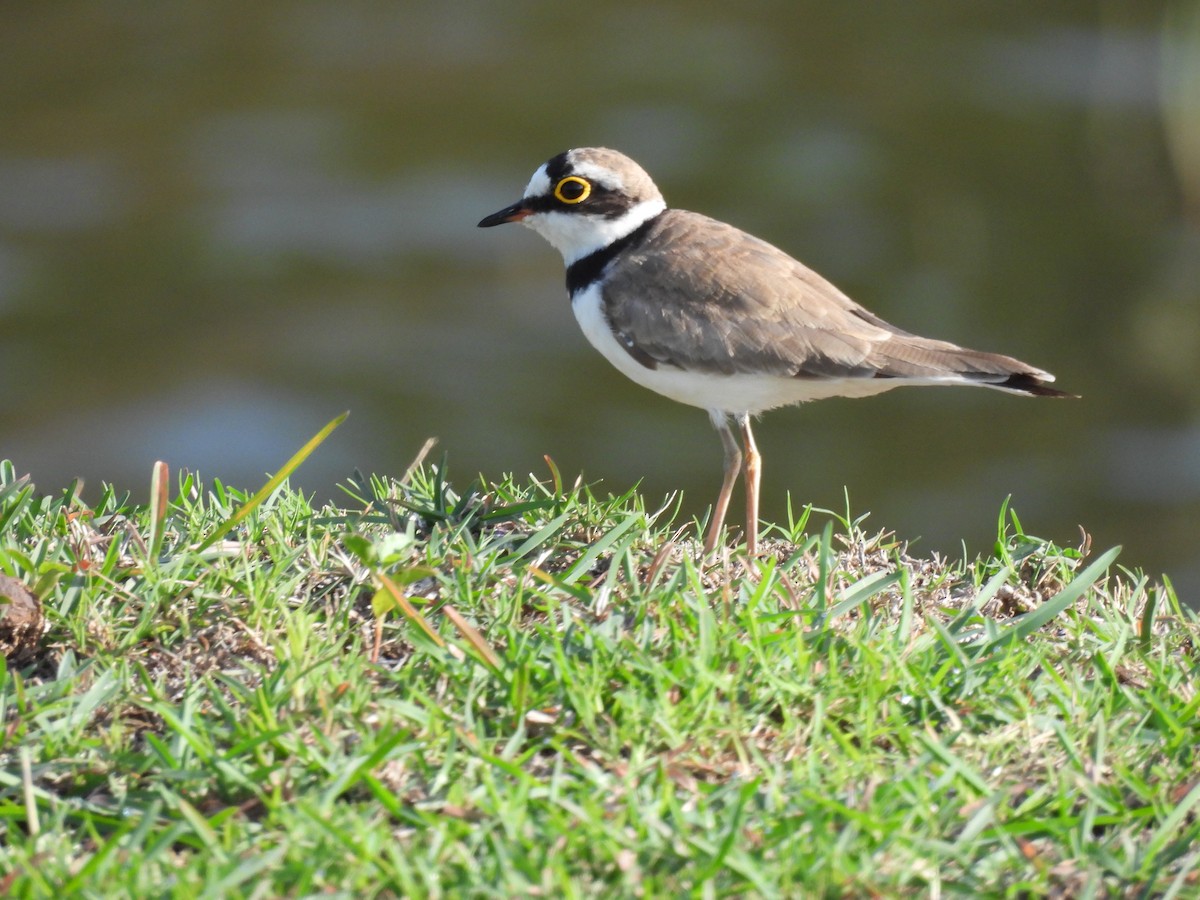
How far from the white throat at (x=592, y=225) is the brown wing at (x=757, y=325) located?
0.24m

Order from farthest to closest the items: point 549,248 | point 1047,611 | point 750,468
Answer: point 549,248 → point 750,468 → point 1047,611

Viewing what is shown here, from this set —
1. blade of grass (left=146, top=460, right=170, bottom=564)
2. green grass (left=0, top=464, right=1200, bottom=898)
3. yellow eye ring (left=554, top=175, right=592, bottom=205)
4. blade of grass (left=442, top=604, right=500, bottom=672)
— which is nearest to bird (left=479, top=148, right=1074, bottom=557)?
yellow eye ring (left=554, top=175, right=592, bottom=205)

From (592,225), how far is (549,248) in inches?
255

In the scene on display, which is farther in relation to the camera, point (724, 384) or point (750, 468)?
point (750, 468)

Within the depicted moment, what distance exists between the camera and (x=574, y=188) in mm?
5824

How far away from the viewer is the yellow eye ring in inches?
229

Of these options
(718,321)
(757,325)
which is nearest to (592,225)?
(718,321)

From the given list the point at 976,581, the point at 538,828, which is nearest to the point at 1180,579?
the point at 976,581

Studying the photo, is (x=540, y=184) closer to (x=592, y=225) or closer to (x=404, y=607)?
(x=592, y=225)

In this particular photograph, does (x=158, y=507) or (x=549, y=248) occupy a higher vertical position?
(x=158, y=507)

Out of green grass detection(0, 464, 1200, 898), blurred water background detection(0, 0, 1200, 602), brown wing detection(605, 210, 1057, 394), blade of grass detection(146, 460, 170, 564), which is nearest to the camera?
green grass detection(0, 464, 1200, 898)

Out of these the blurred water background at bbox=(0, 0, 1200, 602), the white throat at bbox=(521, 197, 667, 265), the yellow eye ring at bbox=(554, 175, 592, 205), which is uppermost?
the yellow eye ring at bbox=(554, 175, 592, 205)

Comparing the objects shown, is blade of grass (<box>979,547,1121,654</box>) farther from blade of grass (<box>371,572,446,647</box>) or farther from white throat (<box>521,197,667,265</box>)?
white throat (<box>521,197,667,265</box>)

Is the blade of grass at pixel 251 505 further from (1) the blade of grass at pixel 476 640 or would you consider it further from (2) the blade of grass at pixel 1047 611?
(2) the blade of grass at pixel 1047 611
